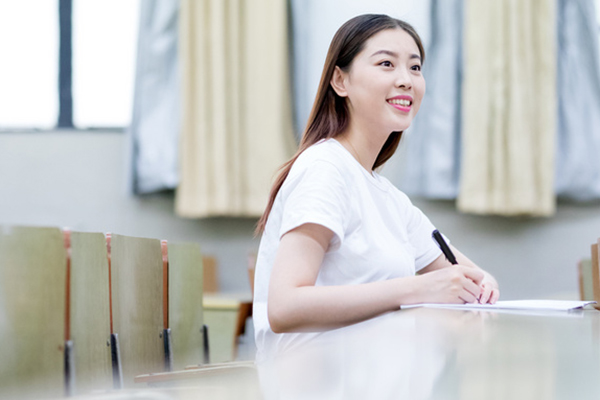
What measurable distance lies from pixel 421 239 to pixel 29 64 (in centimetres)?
320

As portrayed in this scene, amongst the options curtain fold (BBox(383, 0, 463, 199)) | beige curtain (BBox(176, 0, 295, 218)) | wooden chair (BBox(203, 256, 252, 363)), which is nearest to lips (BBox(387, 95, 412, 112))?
wooden chair (BBox(203, 256, 252, 363))

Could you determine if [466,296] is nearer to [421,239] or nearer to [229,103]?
[421,239]

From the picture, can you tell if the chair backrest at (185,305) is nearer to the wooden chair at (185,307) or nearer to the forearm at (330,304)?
the wooden chair at (185,307)

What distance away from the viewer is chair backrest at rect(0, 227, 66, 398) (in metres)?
1.06

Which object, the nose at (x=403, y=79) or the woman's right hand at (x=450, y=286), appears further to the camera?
the nose at (x=403, y=79)

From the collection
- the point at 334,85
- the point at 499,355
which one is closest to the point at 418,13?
the point at 334,85

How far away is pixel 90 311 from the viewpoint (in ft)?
4.30

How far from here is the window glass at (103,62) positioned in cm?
410

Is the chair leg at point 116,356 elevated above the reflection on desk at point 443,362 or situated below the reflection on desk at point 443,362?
below

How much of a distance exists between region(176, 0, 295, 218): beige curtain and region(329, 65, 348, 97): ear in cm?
250

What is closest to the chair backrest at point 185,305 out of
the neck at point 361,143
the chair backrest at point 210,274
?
the neck at point 361,143

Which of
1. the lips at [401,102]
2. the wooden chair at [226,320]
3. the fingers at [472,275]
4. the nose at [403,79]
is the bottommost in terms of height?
the wooden chair at [226,320]

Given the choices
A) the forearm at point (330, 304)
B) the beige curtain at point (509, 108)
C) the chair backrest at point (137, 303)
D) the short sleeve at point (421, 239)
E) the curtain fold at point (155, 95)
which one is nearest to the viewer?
the forearm at point (330, 304)

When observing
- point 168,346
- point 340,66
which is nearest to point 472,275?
point 340,66
